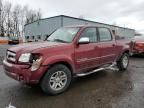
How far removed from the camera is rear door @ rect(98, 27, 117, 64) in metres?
5.50

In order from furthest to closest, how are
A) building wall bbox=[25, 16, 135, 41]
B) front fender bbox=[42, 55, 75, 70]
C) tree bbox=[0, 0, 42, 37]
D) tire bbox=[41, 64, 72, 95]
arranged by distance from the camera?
1. tree bbox=[0, 0, 42, 37]
2. building wall bbox=[25, 16, 135, 41]
3. tire bbox=[41, 64, 72, 95]
4. front fender bbox=[42, 55, 75, 70]

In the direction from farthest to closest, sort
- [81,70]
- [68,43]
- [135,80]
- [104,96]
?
[135,80], [81,70], [68,43], [104,96]

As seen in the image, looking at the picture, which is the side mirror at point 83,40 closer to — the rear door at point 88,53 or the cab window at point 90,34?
the rear door at point 88,53

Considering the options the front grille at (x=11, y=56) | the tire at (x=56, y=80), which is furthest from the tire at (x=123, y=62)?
the front grille at (x=11, y=56)

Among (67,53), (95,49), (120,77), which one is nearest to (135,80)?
(120,77)

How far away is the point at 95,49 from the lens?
5113 mm

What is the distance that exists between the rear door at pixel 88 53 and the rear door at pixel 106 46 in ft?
0.86

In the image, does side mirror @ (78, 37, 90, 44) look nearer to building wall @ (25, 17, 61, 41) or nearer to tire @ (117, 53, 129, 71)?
tire @ (117, 53, 129, 71)

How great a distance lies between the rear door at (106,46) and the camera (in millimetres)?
5500

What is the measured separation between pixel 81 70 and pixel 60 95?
3.45ft

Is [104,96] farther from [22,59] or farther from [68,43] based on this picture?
[22,59]

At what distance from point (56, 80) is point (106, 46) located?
2.31 m

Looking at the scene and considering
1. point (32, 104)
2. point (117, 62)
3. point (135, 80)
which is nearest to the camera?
point (32, 104)

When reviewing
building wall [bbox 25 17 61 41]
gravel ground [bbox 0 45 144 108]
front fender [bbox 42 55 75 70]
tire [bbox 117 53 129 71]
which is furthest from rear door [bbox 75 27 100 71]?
building wall [bbox 25 17 61 41]
